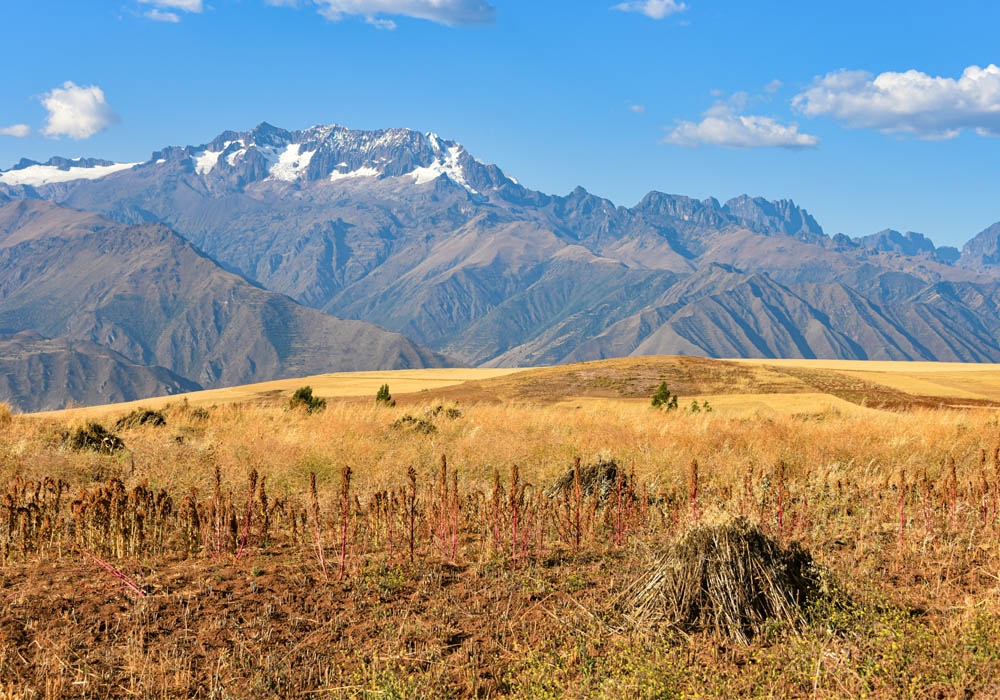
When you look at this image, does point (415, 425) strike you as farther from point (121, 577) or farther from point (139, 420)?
point (121, 577)

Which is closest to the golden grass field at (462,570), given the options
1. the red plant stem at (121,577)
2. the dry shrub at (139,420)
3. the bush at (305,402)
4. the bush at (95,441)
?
the red plant stem at (121,577)

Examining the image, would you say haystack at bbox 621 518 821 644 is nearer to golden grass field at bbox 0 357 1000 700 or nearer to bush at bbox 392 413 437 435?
golden grass field at bbox 0 357 1000 700

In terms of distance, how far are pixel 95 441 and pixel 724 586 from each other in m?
13.0

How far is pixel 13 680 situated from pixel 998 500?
1123cm

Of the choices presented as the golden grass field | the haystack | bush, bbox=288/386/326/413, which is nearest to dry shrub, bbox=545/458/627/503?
the golden grass field

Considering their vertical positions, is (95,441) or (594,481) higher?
(95,441)

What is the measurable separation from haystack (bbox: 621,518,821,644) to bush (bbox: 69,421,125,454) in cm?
1134

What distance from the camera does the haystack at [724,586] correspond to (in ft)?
21.3

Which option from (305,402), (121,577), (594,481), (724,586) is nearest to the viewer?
(724,586)

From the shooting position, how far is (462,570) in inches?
320

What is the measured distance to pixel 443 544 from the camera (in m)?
8.94

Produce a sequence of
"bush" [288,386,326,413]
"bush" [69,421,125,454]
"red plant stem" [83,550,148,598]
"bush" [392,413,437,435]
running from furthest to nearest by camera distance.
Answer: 1. "bush" [288,386,326,413]
2. "bush" [392,413,437,435]
3. "bush" [69,421,125,454]
4. "red plant stem" [83,550,148,598]

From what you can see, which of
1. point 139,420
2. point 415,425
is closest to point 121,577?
point 415,425

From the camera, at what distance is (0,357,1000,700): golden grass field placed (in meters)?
5.66
